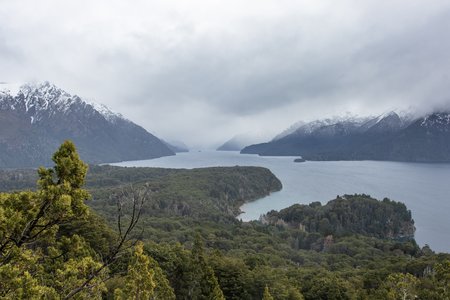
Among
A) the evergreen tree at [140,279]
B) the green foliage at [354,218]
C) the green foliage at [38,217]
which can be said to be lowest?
the green foliage at [354,218]

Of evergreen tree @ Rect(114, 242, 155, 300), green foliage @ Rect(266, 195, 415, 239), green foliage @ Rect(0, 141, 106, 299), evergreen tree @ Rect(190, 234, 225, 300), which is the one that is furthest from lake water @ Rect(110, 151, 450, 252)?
green foliage @ Rect(0, 141, 106, 299)

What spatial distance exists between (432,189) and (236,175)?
87134 millimetres

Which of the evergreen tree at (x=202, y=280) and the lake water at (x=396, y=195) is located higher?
the evergreen tree at (x=202, y=280)

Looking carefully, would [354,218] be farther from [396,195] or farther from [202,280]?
[202,280]

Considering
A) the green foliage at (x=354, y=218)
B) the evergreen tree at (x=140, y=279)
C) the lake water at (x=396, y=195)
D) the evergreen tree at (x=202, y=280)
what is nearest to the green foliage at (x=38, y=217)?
the evergreen tree at (x=140, y=279)

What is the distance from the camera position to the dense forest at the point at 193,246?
23.7 feet

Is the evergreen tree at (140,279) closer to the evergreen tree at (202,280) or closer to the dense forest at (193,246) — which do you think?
the dense forest at (193,246)

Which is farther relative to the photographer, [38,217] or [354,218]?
[354,218]

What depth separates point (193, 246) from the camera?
4569 cm

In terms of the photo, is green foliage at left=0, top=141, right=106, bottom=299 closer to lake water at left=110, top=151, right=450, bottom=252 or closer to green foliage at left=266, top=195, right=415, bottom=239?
lake water at left=110, top=151, right=450, bottom=252

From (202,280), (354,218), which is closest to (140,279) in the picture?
(202,280)

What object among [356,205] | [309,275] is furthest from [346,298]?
[356,205]

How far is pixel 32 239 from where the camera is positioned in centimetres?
739

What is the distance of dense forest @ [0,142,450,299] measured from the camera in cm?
722
